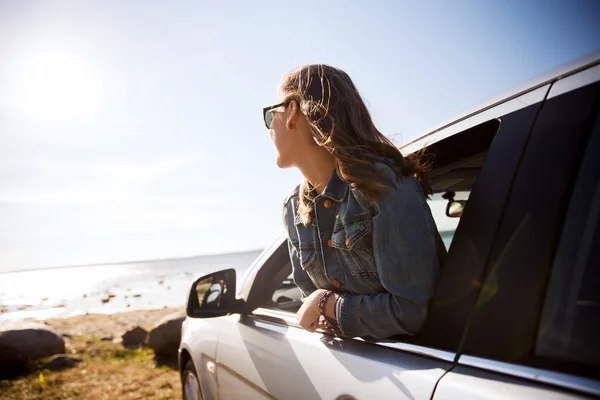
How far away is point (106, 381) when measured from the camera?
585cm

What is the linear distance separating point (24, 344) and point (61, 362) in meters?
0.92

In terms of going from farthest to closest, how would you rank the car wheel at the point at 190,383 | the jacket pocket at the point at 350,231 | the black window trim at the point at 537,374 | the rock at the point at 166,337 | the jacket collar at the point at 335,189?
the rock at the point at 166,337 → the car wheel at the point at 190,383 → the jacket collar at the point at 335,189 → the jacket pocket at the point at 350,231 → the black window trim at the point at 537,374

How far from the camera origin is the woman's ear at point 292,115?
1671 millimetres

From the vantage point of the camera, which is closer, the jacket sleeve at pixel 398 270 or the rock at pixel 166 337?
the jacket sleeve at pixel 398 270

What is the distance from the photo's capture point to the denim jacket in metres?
1.12

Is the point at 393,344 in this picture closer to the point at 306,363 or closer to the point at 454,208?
the point at 306,363

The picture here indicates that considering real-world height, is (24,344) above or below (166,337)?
below

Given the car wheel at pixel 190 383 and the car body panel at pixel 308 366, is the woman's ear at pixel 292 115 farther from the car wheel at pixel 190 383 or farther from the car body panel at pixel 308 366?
the car wheel at pixel 190 383

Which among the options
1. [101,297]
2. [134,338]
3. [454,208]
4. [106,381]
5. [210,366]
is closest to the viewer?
[210,366]

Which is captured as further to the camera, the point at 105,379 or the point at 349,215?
the point at 105,379

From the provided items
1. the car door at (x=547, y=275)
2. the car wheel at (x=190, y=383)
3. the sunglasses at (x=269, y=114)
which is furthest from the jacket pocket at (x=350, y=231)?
the car wheel at (x=190, y=383)

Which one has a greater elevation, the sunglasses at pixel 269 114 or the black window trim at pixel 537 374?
the sunglasses at pixel 269 114

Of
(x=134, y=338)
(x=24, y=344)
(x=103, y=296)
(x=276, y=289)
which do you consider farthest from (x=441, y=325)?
(x=103, y=296)

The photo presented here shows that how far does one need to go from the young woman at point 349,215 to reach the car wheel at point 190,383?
1.62 metres
